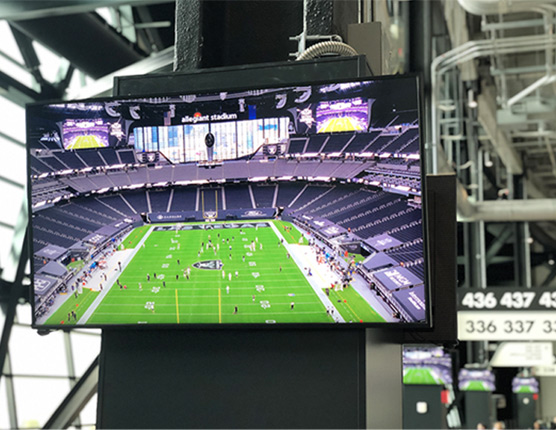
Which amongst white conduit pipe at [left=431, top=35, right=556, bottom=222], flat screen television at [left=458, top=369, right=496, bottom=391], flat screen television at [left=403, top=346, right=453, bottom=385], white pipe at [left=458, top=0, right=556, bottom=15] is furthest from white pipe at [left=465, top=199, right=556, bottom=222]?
white pipe at [left=458, top=0, right=556, bottom=15]

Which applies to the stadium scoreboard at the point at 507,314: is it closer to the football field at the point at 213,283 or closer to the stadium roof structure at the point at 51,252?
the football field at the point at 213,283

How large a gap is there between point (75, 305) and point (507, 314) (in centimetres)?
732

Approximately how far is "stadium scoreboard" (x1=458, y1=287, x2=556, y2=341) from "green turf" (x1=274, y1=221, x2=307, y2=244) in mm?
6658

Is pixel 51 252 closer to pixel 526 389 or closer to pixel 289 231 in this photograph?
pixel 289 231

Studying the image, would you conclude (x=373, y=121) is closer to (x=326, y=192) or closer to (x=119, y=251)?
(x=326, y=192)

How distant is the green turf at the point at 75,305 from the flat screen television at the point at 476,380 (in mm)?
16596

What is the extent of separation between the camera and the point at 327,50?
2.82 m

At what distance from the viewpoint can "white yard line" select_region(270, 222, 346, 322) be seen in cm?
240

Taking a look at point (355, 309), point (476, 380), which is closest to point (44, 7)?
A: point (355, 309)

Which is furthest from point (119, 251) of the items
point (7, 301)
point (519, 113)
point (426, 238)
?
point (519, 113)

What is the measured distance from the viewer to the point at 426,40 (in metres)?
11.8

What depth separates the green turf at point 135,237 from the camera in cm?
261

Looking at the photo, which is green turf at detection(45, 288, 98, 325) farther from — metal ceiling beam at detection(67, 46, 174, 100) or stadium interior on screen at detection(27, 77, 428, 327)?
metal ceiling beam at detection(67, 46, 174, 100)

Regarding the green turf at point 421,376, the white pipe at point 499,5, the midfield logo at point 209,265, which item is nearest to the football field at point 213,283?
the midfield logo at point 209,265
